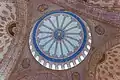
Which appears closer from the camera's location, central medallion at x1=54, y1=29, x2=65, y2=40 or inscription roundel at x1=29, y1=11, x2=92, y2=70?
inscription roundel at x1=29, y1=11, x2=92, y2=70

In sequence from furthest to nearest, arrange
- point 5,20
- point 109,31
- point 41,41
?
point 41,41, point 5,20, point 109,31

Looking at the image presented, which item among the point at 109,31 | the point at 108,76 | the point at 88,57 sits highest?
the point at 109,31

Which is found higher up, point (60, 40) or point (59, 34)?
point (59, 34)

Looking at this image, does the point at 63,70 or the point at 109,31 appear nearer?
the point at 109,31

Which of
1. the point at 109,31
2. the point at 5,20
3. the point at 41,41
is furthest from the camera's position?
the point at 41,41

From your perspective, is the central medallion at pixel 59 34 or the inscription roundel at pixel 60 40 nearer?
the inscription roundel at pixel 60 40

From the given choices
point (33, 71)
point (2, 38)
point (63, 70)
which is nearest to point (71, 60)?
point (63, 70)

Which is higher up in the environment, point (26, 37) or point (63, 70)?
point (26, 37)

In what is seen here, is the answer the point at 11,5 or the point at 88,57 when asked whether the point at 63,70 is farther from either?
the point at 11,5
